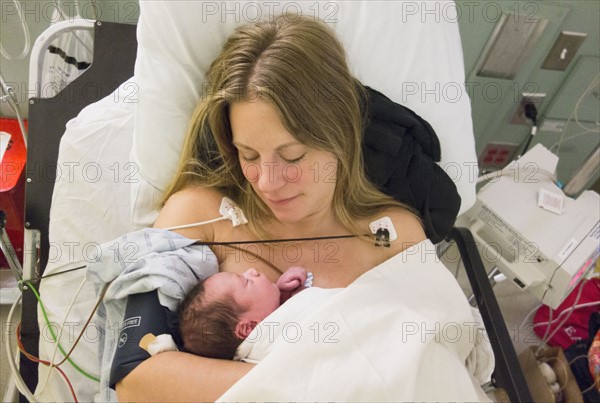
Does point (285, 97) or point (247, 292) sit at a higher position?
point (285, 97)

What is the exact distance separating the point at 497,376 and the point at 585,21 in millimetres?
1434

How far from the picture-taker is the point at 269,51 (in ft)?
3.30

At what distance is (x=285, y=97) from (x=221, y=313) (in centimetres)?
47

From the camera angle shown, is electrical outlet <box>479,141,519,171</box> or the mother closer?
the mother

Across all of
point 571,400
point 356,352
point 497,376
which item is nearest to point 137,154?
point 356,352

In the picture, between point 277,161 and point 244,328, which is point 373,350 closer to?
point 244,328

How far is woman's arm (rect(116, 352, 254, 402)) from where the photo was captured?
94 centimetres

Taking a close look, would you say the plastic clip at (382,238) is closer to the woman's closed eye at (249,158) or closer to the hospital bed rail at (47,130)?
the woman's closed eye at (249,158)

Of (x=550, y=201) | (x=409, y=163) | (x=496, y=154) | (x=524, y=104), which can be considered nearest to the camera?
(x=409, y=163)

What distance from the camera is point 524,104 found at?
6.88ft

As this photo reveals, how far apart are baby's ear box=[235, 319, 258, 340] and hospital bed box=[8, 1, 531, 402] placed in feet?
1.53

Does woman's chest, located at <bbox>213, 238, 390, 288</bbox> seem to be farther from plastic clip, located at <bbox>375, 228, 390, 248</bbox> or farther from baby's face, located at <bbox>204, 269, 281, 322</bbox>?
baby's face, located at <bbox>204, 269, 281, 322</bbox>

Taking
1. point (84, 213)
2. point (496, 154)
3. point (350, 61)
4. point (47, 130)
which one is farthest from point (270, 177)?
point (496, 154)

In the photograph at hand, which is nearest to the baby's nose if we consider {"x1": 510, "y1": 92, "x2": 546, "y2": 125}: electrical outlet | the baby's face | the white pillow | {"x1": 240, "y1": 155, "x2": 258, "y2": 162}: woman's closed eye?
the baby's face
